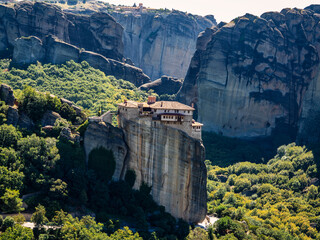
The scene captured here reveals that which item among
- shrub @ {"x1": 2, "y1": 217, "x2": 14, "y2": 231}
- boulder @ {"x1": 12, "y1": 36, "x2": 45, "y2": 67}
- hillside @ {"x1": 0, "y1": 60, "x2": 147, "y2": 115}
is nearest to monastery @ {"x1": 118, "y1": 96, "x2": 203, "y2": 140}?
shrub @ {"x1": 2, "y1": 217, "x2": 14, "y2": 231}

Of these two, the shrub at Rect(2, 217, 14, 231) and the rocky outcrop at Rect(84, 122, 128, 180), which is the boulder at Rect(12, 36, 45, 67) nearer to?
the rocky outcrop at Rect(84, 122, 128, 180)

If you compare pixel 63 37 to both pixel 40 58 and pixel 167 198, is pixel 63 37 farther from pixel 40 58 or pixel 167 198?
pixel 167 198

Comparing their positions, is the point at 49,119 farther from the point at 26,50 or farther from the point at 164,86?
the point at 164,86

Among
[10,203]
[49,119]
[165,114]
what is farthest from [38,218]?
[165,114]

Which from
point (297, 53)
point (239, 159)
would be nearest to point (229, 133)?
point (239, 159)

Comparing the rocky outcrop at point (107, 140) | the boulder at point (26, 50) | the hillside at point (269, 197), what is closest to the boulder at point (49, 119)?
the rocky outcrop at point (107, 140)

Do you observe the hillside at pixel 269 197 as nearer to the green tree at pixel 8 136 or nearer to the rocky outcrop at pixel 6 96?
the green tree at pixel 8 136
